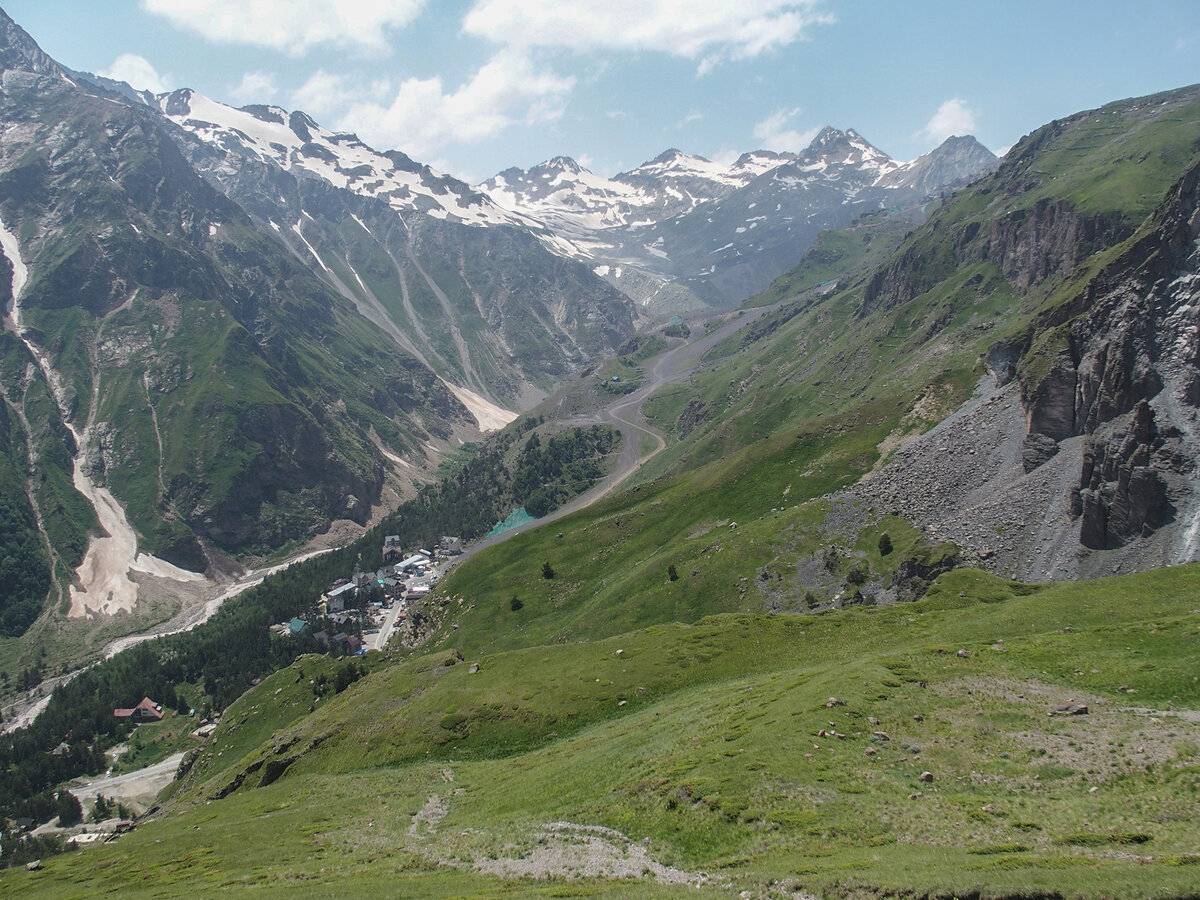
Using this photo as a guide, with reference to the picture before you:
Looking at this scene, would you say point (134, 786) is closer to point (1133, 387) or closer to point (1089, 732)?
point (1089, 732)

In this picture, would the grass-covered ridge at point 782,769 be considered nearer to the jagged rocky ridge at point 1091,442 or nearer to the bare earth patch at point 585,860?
the bare earth patch at point 585,860

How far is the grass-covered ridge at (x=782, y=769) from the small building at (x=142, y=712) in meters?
119

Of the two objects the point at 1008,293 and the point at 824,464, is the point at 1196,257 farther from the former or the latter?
the point at 1008,293

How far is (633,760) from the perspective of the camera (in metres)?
42.0

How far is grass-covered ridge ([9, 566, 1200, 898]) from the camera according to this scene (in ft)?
79.9

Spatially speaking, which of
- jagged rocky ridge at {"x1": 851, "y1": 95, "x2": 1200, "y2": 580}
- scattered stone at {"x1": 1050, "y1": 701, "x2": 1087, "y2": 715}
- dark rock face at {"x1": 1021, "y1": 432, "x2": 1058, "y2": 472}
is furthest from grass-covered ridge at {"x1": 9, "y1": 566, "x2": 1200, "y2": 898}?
dark rock face at {"x1": 1021, "y1": 432, "x2": 1058, "y2": 472}

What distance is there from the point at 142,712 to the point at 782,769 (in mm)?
187511

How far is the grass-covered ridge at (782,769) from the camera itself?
79.9 ft

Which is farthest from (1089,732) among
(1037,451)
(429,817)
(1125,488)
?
(1037,451)

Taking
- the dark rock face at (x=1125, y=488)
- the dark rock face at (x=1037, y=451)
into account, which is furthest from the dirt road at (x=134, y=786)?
the dark rock face at (x=1037, y=451)

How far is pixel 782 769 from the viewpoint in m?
32.6

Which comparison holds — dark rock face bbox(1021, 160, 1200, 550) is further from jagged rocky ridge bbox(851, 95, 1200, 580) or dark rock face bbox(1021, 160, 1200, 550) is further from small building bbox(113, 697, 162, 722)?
small building bbox(113, 697, 162, 722)

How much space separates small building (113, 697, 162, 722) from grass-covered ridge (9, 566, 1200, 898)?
119 m

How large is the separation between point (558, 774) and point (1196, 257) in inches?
3598
